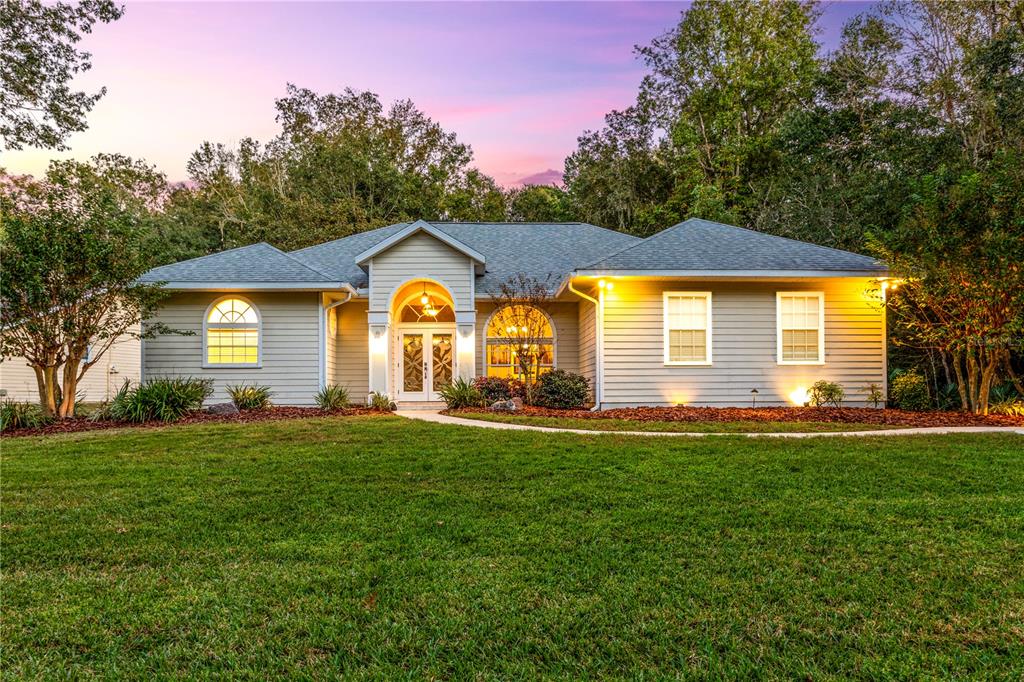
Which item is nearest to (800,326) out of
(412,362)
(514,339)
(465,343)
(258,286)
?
(514,339)

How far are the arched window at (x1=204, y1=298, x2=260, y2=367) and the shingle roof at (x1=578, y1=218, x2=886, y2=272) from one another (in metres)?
7.60

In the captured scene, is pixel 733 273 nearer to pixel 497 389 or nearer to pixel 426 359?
pixel 497 389

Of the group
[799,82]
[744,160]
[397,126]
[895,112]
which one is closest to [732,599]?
[895,112]

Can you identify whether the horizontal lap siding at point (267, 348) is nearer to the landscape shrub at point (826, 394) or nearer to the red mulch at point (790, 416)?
the red mulch at point (790, 416)

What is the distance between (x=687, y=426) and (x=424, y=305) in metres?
7.63

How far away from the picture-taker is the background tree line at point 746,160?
426 inches

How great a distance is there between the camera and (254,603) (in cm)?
330

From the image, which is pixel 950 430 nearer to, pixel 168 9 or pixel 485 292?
pixel 485 292

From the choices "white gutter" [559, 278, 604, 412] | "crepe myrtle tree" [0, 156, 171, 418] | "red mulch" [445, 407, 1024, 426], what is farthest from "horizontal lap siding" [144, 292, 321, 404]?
"white gutter" [559, 278, 604, 412]

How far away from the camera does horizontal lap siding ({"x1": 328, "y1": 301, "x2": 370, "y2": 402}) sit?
14852 mm

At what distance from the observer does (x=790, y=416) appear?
1098 centimetres

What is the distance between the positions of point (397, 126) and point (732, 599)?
110ft

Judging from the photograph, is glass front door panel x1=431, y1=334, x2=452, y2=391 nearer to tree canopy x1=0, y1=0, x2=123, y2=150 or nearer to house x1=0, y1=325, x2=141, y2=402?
house x1=0, y1=325, x2=141, y2=402

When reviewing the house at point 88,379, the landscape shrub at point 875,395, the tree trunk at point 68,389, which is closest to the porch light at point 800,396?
the landscape shrub at point 875,395
